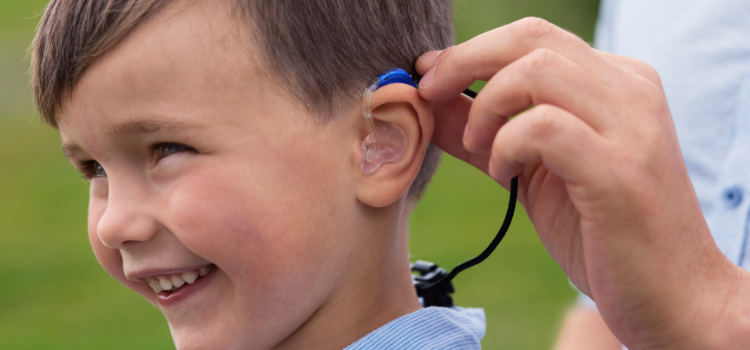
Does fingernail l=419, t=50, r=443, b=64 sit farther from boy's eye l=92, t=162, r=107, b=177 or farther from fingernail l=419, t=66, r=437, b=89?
boy's eye l=92, t=162, r=107, b=177

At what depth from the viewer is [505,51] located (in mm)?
1125

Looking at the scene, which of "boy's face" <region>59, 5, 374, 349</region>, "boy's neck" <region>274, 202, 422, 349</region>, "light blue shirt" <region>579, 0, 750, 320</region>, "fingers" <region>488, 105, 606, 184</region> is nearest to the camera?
"fingers" <region>488, 105, 606, 184</region>

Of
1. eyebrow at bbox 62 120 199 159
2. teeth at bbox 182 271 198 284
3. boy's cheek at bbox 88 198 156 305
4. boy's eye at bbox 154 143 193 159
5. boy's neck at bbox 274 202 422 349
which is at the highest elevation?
eyebrow at bbox 62 120 199 159

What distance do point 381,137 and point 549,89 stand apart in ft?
1.41

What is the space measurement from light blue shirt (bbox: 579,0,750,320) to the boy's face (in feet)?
3.22

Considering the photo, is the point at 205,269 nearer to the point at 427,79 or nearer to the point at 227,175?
the point at 227,175

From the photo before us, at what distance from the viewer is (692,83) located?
5.89 feet

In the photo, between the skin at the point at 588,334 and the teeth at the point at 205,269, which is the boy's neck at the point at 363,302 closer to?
the teeth at the point at 205,269

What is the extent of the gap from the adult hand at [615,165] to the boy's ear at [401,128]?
4.7 inches

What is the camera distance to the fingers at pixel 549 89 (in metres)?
1.03

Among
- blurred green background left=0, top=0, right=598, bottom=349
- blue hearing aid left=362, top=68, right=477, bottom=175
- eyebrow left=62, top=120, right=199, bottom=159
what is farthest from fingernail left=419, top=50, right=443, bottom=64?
blurred green background left=0, top=0, right=598, bottom=349

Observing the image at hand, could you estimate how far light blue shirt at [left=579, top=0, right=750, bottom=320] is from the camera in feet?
5.35

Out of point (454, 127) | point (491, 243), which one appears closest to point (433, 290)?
point (491, 243)

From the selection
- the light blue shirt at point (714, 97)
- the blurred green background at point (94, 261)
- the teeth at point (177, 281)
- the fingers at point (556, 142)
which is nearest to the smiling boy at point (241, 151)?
the teeth at point (177, 281)
